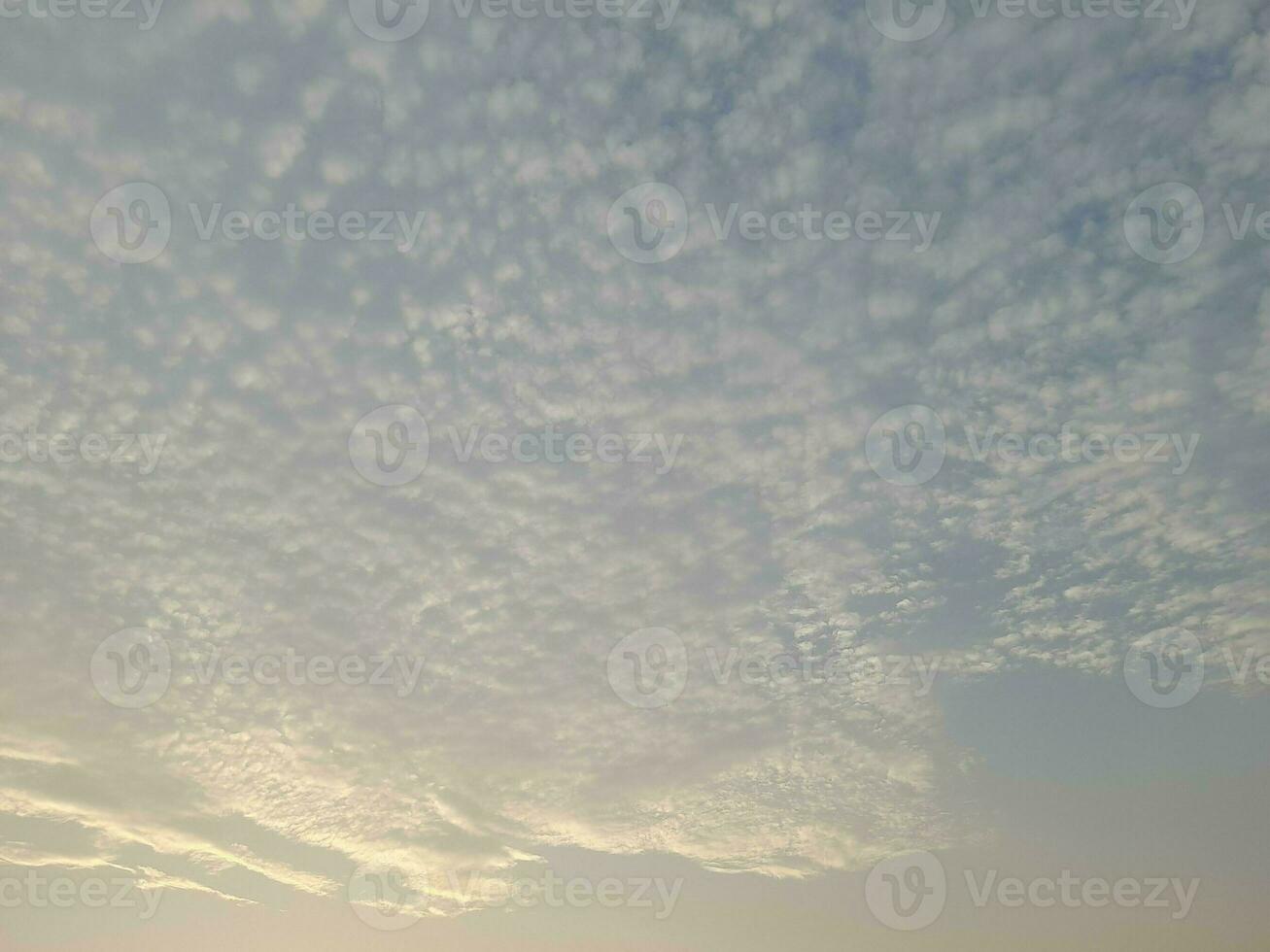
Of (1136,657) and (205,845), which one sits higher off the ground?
(1136,657)

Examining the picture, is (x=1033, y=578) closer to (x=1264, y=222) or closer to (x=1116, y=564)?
(x=1116, y=564)

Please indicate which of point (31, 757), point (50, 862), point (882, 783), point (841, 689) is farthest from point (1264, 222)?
point (50, 862)

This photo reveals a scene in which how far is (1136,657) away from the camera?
23453 millimetres

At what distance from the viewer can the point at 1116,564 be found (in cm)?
2123

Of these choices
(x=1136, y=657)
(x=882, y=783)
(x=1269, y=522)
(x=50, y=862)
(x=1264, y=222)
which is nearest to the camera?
(x=1264, y=222)

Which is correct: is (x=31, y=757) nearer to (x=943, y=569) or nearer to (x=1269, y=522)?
(x=943, y=569)

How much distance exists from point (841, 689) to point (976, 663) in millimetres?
4236

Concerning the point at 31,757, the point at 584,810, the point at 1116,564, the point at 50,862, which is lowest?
the point at 50,862

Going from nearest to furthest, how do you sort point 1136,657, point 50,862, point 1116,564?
point 1116,564
point 1136,657
point 50,862

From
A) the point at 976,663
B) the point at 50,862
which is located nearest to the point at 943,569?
the point at 976,663

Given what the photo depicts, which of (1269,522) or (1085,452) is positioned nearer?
(1085,452)
